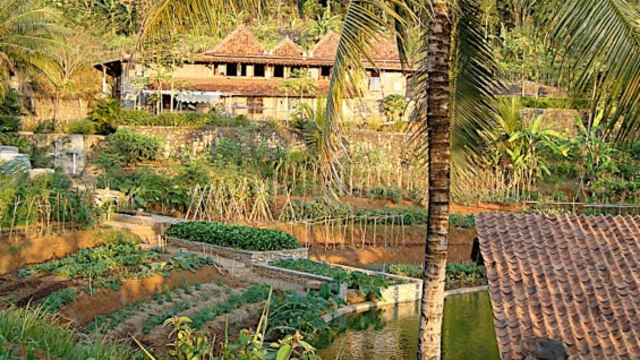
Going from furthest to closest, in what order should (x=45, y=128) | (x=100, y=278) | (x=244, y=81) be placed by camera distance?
(x=244, y=81)
(x=45, y=128)
(x=100, y=278)

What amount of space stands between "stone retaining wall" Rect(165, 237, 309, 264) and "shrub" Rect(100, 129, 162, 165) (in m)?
8.91

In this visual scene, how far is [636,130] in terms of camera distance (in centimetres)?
575

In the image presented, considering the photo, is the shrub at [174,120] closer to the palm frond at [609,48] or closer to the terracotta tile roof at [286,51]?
the terracotta tile roof at [286,51]

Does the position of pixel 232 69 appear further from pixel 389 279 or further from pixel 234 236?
pixel 389 279

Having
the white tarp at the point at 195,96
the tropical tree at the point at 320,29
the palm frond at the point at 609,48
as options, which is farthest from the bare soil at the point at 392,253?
the tropical tree at the point at 320,29

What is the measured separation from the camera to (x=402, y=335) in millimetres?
13523

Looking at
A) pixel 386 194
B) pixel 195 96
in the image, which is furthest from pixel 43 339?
pixel 195 96

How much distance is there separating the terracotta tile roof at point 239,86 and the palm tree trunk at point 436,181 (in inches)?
1098

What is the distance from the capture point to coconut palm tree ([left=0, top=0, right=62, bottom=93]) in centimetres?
2289

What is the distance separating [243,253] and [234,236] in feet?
2.13

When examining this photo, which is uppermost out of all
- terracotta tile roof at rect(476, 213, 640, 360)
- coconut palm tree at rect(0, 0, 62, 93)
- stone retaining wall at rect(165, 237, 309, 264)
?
coconut palm tree at rect(0, 0, 62, 93)

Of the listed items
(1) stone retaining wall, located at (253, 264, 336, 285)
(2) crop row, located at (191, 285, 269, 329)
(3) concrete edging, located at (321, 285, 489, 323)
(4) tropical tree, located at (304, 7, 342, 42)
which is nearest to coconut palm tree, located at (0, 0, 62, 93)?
(1) stone retaining wall, located at (253, 264, 336, 285)

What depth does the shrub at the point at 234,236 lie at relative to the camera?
1755cm

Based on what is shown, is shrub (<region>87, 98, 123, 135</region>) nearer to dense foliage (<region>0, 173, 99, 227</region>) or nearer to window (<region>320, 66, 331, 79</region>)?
dense foliage (<region>0, 173, 99, 227</region>)
